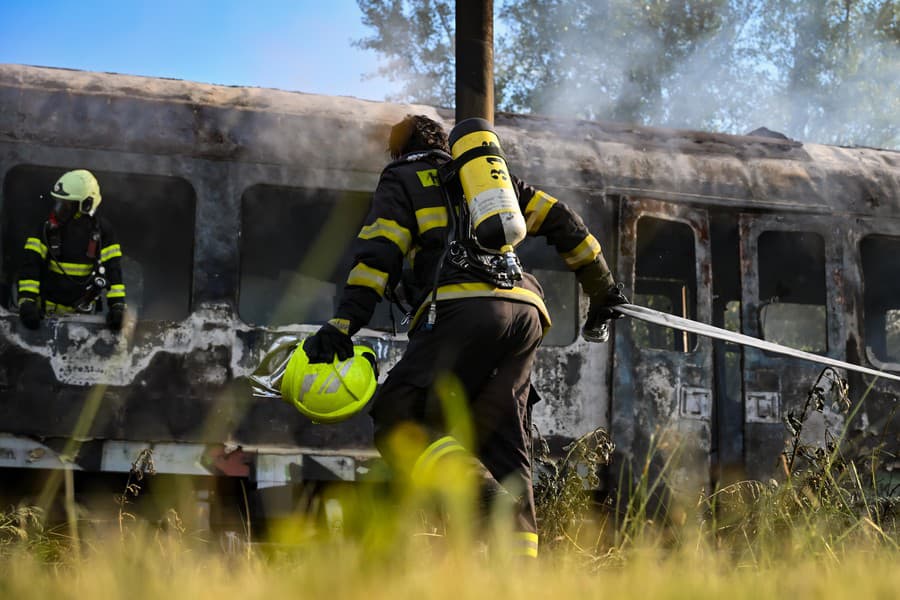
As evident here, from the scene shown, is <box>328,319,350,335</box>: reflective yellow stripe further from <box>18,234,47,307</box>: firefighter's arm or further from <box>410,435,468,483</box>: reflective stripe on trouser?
<box>18,234,47,307</box>: firefighter's arm

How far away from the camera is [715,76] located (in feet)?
72.7

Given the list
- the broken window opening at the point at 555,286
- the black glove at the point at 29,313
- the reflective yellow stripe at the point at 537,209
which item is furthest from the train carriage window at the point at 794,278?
the black glove at the point at 29,313

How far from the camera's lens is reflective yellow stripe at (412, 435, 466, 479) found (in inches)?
130

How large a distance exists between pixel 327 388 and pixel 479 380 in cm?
52

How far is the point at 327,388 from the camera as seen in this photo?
11.2 ft

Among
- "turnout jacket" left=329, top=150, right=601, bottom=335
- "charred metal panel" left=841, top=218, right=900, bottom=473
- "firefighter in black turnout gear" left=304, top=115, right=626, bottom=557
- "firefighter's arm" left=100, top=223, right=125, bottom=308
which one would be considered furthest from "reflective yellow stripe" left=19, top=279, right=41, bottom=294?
"charred metal panel" left=841, top=218, right=900, bottom=473

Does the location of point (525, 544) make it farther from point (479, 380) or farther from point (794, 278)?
point (794, 278)

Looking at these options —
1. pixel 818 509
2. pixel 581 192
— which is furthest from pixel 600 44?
pixel 818 509

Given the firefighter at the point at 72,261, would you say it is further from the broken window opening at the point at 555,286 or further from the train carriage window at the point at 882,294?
the train carriage window at the point at 882,294

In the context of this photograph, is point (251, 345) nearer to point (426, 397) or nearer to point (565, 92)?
point (426, 397)

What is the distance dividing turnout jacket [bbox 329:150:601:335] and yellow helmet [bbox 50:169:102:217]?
2508 millimetres

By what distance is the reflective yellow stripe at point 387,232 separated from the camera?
3.62 metres

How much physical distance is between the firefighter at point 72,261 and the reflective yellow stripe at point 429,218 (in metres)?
2.54

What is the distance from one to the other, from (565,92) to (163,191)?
16925 millimetres
